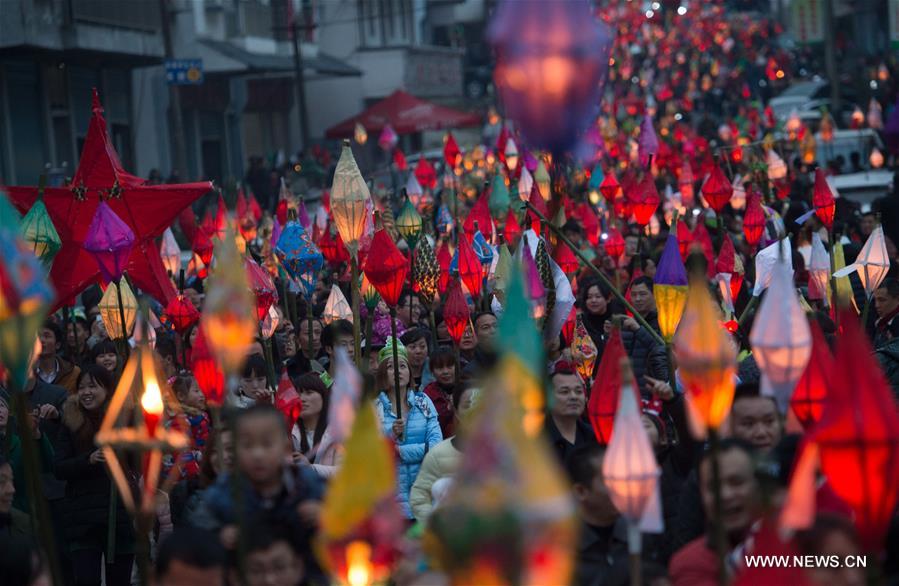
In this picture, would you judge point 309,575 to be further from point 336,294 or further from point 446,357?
point 336,294

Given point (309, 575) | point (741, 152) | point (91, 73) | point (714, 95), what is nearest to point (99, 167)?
point (309, 575)

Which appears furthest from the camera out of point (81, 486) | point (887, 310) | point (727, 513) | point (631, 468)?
point (887, 310)

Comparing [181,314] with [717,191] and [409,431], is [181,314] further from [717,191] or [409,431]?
[717,191]

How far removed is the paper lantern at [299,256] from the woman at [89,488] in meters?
3.03

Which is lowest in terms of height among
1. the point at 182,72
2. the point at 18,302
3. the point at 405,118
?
the point at 405,118

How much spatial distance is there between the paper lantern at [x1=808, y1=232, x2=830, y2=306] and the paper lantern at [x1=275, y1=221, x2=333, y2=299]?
10.6ft

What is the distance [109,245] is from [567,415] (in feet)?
11.5

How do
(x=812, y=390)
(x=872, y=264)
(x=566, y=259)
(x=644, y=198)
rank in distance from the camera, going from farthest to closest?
1. (x=644, y=198)
2. (x=566, y=259)
3. (x=872, y=264)
4. (x=812, y=390)

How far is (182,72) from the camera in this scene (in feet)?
75.6

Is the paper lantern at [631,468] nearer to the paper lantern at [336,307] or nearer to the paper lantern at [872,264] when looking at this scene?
the paper lantern at [872,264]

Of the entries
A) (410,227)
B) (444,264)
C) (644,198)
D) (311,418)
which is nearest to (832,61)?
(644,198)

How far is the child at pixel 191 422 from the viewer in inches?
306

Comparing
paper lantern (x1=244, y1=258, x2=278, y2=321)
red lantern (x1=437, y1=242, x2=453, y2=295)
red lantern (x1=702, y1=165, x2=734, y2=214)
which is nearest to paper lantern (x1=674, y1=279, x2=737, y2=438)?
paper lantern (x1=244, y1=258, x2=278, y2=321)

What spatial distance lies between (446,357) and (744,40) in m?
45.3
